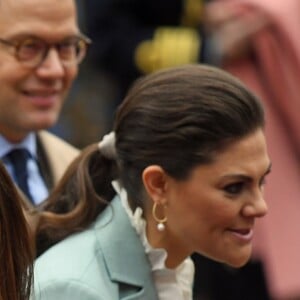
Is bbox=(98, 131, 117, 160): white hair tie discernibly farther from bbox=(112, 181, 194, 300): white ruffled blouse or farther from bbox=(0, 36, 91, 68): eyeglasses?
bbox=(0, 36, 91, 68): eyeglasses

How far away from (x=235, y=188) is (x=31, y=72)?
37.1 inches

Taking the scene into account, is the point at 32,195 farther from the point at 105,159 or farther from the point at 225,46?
the point at 225,46

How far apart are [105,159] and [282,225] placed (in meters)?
1.60

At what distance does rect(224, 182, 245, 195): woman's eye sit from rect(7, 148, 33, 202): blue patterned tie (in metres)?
0.89

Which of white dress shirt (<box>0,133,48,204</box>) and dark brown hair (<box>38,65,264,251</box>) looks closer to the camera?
dark brown hair (<box>38,65,264,251</box>)

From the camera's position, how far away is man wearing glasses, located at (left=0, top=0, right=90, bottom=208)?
4965mm

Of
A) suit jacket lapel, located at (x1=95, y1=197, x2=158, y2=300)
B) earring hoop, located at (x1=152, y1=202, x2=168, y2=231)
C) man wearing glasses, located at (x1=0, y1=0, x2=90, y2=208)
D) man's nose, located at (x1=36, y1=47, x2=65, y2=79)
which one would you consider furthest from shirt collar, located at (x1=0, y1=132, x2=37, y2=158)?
earring hoop, located at (x1=152, y1=202, x2=168, y2=231)

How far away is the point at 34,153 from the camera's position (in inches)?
201

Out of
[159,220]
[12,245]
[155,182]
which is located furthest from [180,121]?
[12,245]

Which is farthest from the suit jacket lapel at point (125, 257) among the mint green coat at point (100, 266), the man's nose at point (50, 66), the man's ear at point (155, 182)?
the man's nose at point (50, 66)

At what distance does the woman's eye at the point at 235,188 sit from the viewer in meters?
4.29

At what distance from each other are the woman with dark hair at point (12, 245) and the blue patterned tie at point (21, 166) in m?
1.35

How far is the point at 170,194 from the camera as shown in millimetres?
4305

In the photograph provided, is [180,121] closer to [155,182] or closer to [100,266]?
[155,182]
